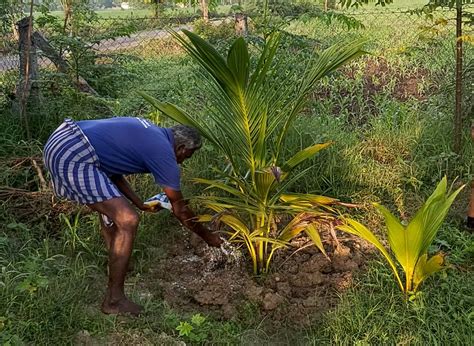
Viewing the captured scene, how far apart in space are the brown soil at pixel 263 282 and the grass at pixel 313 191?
9cm

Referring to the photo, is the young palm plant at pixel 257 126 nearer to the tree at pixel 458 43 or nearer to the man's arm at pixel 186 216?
the man's arm at pixel 186 216

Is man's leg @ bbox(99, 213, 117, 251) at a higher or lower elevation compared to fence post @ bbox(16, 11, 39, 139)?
lower

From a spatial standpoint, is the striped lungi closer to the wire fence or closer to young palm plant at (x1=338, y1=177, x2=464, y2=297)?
the wire fence

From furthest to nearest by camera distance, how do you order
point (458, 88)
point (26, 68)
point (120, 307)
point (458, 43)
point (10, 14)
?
point (10, 14)
point (26, 68)
point (458, 88)
point (458, 43)
point (120, 307)

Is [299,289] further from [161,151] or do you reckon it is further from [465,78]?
[465,78]

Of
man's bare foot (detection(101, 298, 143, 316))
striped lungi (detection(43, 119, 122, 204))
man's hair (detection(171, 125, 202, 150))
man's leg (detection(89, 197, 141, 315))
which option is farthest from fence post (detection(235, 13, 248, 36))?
man's bare foot (detection(101, 298, 143, 316))

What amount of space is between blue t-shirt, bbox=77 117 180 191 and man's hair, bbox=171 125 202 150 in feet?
0.17

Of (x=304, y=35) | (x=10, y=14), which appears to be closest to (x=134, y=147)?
(x=10, y=14)

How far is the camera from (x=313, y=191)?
416cm

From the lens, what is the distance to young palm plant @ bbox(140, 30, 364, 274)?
2779 mm

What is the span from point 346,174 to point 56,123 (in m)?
2.61

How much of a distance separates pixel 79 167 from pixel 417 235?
69.5 inches

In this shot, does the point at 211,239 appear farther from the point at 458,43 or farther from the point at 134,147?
the point at 458,43

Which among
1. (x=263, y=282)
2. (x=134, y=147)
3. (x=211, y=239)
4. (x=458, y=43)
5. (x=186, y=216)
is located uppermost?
(x=458, y=43)
